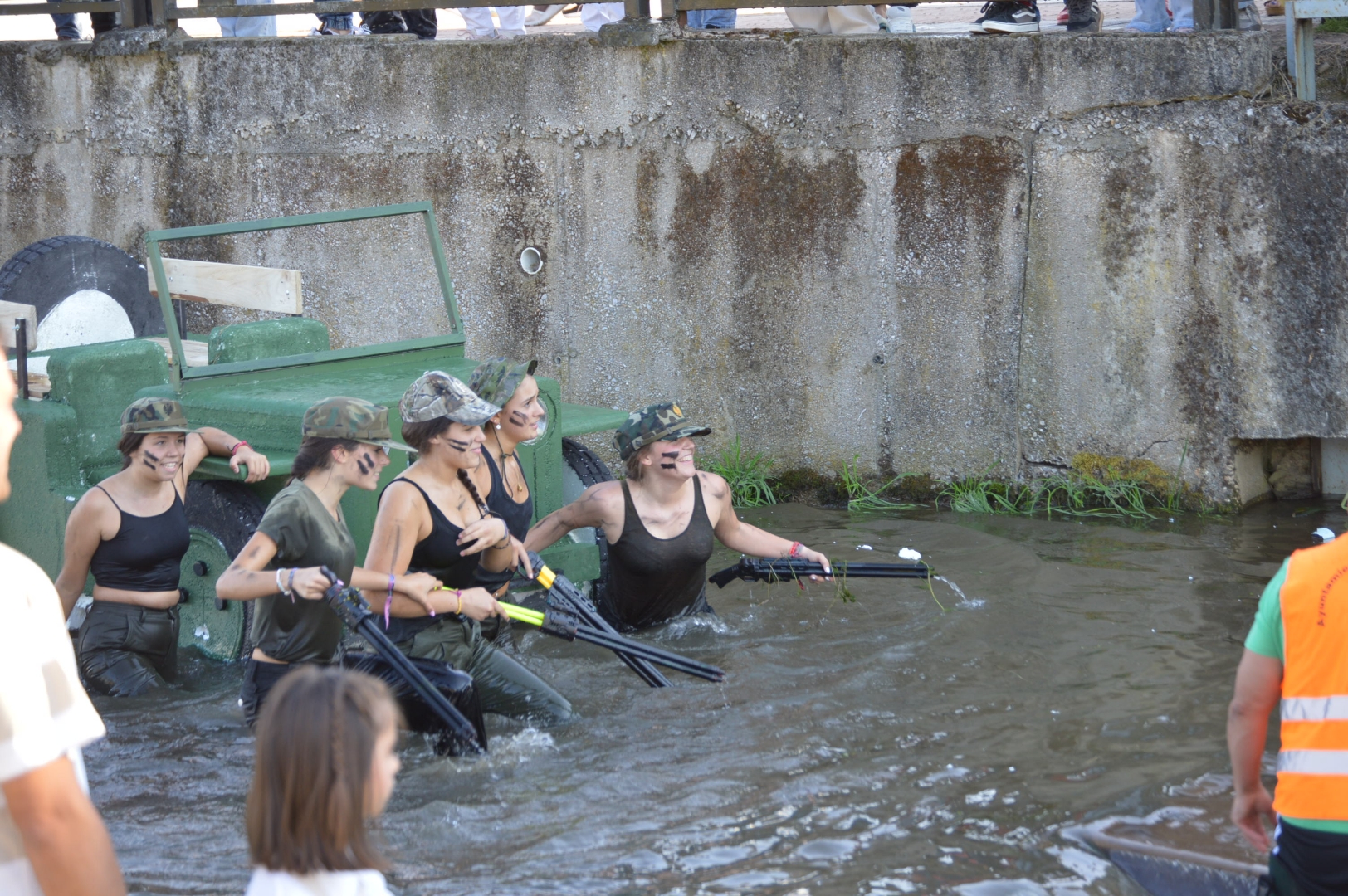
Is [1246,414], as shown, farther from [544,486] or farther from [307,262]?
[307,262]

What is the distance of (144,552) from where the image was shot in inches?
196

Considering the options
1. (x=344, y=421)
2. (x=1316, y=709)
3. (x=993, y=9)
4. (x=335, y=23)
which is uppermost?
(x=335, y=23)

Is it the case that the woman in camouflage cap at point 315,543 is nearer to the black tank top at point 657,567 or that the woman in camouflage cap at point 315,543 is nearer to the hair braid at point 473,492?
the hair braid at point 473,492

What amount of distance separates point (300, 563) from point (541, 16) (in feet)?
23.6

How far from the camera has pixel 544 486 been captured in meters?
5.70

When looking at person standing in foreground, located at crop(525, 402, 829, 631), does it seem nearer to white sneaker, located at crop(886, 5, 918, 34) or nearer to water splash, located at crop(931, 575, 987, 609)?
water splash, located at crop(931, 575, 987, 609)

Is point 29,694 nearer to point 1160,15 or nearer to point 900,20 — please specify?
point 900,20

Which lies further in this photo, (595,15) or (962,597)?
(595,15)

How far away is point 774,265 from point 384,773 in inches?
218

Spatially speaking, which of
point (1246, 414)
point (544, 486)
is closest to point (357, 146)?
point (544, 486)

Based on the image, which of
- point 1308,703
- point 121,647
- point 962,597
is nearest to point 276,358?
point 121,647

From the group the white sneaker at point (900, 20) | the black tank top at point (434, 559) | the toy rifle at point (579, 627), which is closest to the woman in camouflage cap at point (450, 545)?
the black tank top at point (434, 559)

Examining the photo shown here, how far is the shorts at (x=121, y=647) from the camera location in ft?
16.3

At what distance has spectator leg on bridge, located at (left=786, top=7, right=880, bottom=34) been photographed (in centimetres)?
749
